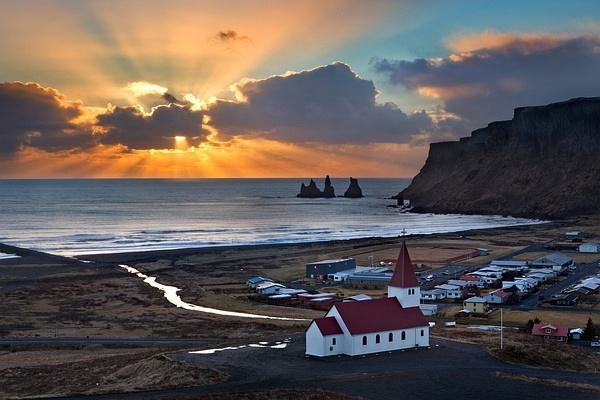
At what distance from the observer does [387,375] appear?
3866 cm

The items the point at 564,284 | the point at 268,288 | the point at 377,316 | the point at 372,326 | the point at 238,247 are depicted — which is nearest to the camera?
the point at 372,326

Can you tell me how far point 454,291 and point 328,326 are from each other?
38778 millimetres

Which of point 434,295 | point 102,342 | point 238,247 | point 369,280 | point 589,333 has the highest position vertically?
point 238,247

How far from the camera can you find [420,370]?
131ft

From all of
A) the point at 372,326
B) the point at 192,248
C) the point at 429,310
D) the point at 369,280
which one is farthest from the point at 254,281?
the point at 192,248

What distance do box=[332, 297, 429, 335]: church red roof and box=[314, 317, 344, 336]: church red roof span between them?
0.63 m

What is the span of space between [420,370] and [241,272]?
60283 millimetres

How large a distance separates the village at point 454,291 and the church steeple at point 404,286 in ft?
0.23

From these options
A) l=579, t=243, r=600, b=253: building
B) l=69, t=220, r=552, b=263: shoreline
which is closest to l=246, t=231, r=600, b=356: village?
l=579, t=243, r=600, b=253: building

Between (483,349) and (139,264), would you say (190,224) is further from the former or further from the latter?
(483,349)

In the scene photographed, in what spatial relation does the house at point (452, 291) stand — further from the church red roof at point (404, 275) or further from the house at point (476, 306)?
the church red roof at point (404, 275)

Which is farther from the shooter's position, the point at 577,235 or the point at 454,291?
the point at 577,235

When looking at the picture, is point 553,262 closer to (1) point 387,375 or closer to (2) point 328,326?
(2) point 328,326

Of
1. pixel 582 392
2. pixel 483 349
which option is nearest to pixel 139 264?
pixel 483 349
